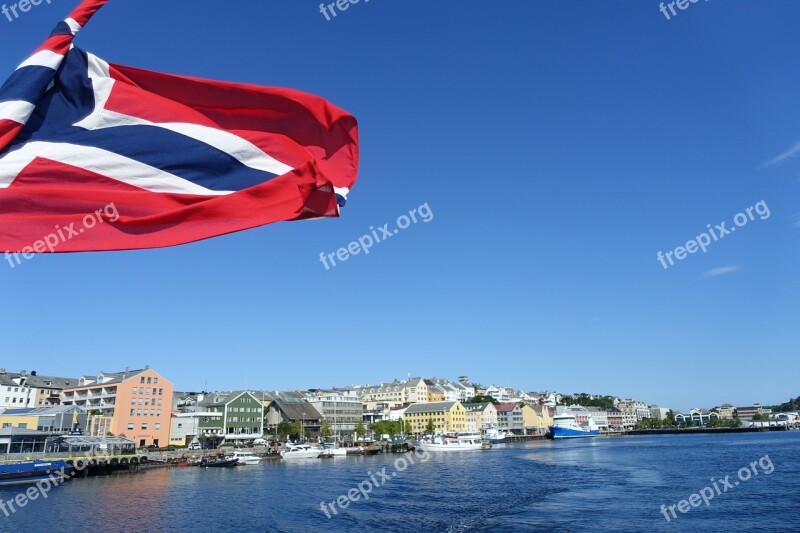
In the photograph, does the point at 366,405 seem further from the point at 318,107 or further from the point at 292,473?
the point at 318,107

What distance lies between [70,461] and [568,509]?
53.8 metres

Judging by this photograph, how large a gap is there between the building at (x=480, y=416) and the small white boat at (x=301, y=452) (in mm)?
76094

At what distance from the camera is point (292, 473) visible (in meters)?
63.8

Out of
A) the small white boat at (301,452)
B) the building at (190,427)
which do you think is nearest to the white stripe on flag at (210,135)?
the small white boat at (301,452)

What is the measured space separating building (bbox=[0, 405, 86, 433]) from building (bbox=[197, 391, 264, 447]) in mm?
22669

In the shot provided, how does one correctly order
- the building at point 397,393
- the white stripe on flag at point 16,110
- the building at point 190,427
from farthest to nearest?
the building at point 397,393 → the building at point 190,427 → the white stripe on flag at point 16,110

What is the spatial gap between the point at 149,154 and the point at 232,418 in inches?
4252

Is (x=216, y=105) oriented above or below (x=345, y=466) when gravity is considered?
above

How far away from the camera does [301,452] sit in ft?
295

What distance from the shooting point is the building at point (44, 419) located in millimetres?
77438

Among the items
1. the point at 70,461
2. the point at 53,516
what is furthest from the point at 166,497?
the point at 70,461

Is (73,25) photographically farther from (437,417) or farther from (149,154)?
(437,417)

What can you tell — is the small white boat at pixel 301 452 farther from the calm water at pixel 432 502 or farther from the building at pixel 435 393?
the building at pixel 435 393

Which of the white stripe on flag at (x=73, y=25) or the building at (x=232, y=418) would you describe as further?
the building at (x=232, y=418)
